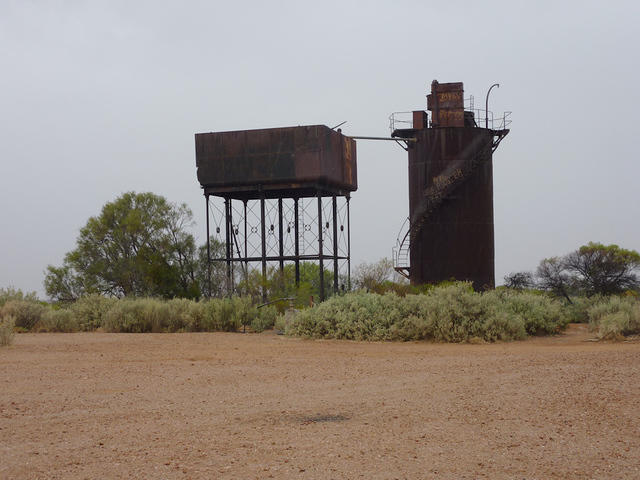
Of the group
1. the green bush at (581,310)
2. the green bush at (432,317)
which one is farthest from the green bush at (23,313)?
the green bush at (581,310)

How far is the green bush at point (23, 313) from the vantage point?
27016 mm

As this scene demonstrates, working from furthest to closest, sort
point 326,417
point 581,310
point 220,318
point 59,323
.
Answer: point 581,310, point 59,323, point 220,318, point 326,417

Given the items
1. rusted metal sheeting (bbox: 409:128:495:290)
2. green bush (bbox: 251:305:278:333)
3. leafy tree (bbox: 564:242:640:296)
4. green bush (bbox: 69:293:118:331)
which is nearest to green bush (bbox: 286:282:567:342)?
green bush (bbox: 251:305:278:333)

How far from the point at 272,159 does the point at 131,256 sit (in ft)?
46.8

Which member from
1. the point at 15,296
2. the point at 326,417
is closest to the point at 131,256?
the point at 15,296

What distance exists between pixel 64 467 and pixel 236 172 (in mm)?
25266

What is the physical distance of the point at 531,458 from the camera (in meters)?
6.94

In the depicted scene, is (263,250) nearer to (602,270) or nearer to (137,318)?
(137,318)

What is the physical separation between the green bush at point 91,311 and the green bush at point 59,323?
43 cm

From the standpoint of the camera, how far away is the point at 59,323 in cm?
2677

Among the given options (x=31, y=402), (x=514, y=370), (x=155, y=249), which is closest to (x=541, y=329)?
(x=514, y=370)

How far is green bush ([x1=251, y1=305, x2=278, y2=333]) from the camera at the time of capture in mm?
25812

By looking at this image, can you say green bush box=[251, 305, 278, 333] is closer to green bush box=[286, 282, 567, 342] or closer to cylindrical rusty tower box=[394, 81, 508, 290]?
green bush box=[286, 282, 567, 342]

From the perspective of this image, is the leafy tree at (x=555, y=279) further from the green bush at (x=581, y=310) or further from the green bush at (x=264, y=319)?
the green bush at (x=264, y=319)
